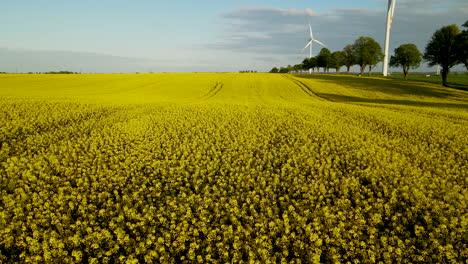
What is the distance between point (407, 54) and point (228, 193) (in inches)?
3888

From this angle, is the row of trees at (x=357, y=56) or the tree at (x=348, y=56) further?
the tree at (x=348, y=56)

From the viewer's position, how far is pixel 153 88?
55344mm

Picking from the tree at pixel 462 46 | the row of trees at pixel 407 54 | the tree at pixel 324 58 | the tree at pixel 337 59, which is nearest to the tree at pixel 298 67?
the row of trees at pixel 407 54

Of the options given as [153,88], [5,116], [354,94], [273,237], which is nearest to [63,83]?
[153,88]

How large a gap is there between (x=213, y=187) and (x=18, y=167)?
8.42 metres

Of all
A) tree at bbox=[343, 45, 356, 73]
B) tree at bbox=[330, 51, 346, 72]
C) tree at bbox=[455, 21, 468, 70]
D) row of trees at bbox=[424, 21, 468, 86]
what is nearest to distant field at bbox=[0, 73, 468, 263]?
tree at bbox=[455, 21, 468, 70]

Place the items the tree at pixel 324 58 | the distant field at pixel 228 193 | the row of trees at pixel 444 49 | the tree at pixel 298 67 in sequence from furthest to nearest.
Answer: the tree at pixel 298 67, the tree at pixel 324 58, the row of trees at pixel 444 49, the distant field at pixel 228 193

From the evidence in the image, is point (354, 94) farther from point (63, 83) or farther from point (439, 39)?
point (63, 83)

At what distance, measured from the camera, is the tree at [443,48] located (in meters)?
56.1

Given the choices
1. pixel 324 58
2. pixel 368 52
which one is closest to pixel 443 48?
pixel 368 52

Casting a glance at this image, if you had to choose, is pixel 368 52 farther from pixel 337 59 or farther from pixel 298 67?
pixel 298 67

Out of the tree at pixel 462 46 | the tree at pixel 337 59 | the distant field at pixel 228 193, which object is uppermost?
the tree at pixel 337 59

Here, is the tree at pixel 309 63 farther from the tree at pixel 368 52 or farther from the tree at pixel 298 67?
the tree at pixel 368 52

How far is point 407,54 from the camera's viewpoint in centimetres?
8519
